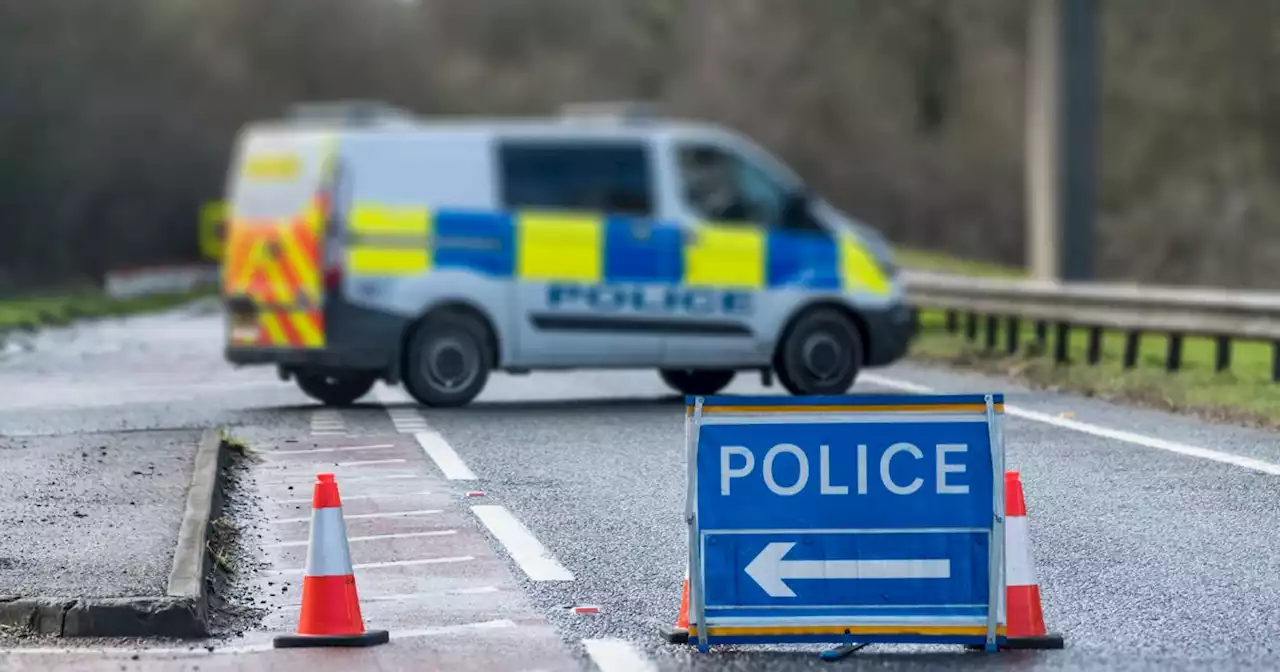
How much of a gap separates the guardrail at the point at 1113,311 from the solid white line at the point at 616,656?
35.2 feet

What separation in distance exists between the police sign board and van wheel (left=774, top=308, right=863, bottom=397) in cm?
908

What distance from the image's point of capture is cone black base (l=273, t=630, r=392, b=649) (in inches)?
300

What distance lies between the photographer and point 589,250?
16.1 m

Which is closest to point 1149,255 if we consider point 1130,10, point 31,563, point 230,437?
point 1130,10

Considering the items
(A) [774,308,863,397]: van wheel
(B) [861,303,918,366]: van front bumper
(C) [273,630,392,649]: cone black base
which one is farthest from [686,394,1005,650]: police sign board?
(B) [861,303,918,366]: van front bumper

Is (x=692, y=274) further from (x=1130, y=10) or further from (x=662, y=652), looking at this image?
(x=1130, y=10)

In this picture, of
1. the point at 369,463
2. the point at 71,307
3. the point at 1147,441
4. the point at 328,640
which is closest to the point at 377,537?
the point at 328,640

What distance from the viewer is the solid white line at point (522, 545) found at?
29.7 ft

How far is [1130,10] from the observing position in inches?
1957

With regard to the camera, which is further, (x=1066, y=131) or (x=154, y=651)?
(x=1066, y=131)

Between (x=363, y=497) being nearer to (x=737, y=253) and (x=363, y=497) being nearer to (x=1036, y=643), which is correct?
(x=1036, y=643)

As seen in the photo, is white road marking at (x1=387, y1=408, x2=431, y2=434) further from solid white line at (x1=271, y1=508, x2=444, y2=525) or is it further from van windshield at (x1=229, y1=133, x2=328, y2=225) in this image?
solid white line at (x1=271, y1=508, x2=444, y2=525)

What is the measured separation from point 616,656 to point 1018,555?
1.32m

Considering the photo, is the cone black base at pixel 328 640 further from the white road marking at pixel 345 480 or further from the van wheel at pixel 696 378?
the van wheel at pixel 696 378
